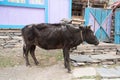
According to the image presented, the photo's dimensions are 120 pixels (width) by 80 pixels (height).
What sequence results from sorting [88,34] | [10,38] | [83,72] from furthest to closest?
[10,38] < [88,34] < [83,72]

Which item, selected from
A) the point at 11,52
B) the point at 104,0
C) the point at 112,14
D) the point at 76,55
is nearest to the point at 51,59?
the point at 76,55

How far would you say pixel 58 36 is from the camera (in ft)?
23.3

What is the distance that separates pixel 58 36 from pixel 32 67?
129 cm

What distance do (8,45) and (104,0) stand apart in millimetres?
7876

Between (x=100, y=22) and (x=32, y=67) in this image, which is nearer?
(x=32, y=67)

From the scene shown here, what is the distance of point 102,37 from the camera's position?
10.1m

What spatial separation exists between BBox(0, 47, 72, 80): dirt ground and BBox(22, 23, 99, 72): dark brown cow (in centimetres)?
32

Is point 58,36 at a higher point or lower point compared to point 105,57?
higher

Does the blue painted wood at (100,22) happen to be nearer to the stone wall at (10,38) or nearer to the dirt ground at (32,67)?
the dirt ground at (32,67)

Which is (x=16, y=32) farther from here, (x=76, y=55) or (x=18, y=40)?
(x=76, y=55)

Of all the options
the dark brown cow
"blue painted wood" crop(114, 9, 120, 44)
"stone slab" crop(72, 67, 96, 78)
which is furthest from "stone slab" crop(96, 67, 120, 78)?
"blue painted wood" crop(114, 9, 120, 44)

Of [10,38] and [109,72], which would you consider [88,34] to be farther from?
[10,38]

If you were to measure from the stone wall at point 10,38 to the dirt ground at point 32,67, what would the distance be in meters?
0.27

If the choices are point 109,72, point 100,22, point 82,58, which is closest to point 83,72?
point 109,72
